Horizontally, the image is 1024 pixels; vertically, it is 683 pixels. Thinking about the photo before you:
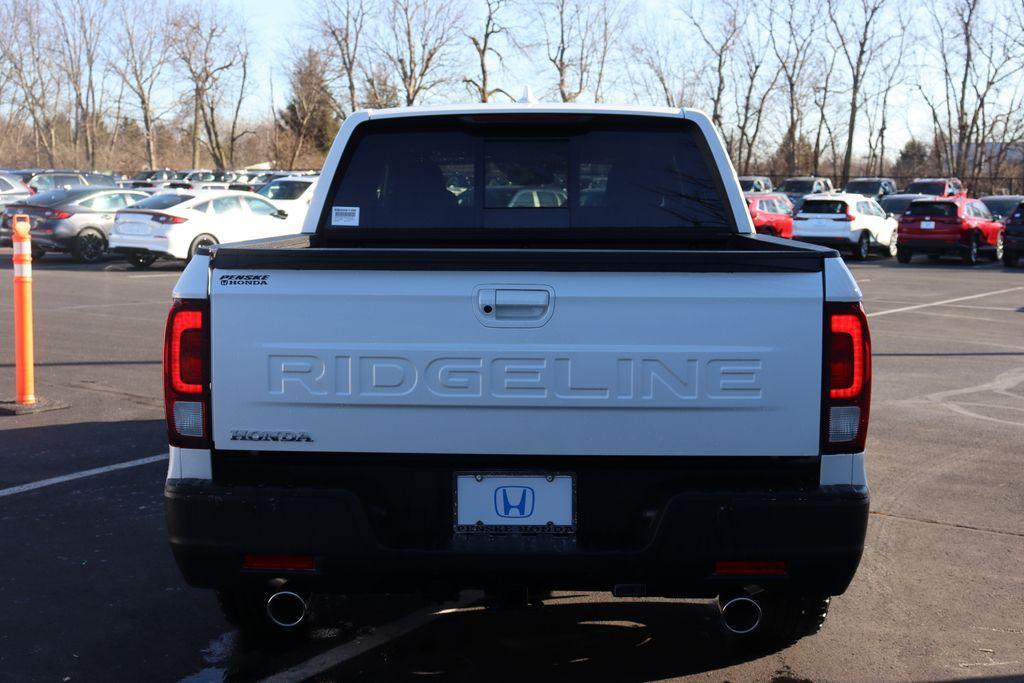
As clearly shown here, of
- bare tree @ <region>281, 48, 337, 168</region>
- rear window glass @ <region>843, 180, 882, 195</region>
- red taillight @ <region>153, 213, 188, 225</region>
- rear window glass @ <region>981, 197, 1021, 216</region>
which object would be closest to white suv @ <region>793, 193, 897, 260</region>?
rear window glass @ <region>981, 197, 1021, 216</region>

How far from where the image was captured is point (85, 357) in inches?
449

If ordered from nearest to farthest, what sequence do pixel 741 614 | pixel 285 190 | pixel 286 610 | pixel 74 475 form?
1. pixel 741 614
2. pixel 286 610
3. pixel 74 475
4. pixel 285 190

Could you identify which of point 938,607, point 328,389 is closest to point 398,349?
point 328,389

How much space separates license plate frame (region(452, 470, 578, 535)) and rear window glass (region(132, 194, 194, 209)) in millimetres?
20598

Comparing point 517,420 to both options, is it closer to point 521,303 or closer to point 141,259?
point 521,303

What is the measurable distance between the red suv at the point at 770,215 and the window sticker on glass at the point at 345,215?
24.5m

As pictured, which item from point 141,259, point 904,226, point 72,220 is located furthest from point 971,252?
point 72,220

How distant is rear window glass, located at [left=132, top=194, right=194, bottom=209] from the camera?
2269 cm

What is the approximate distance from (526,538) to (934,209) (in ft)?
91.4

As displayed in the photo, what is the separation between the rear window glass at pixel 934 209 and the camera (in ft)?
93.8

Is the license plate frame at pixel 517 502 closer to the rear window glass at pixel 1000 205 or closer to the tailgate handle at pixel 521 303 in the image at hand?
the tailgate handle at pixel 521 303

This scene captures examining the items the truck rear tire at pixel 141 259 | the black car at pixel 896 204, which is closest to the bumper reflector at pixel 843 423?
the truck rear tire at pixel 141 259

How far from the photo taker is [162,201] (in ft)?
75.6

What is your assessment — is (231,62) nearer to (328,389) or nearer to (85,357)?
(85,357)
